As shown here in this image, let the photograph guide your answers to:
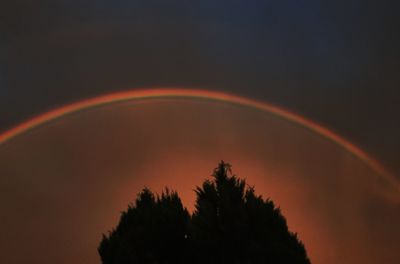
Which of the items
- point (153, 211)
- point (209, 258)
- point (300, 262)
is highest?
point (153, 211)

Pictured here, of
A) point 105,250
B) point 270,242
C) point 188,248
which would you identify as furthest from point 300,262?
point 105,250

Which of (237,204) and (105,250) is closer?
(237,204)

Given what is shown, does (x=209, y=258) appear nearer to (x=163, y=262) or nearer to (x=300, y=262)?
(x=163, y=262)

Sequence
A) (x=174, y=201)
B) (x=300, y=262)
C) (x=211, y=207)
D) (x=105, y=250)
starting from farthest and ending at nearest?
(x=174, y=201) → (x=105, y=250) → (x=211, y=207) → (x=300, y=262)

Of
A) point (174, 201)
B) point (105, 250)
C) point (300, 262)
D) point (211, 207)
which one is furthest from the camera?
point (174, 201)

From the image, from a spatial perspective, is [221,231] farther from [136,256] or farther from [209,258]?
[136,256]

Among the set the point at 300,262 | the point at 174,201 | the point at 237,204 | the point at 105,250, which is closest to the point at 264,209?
the point at 237,204

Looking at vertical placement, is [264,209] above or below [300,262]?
above
